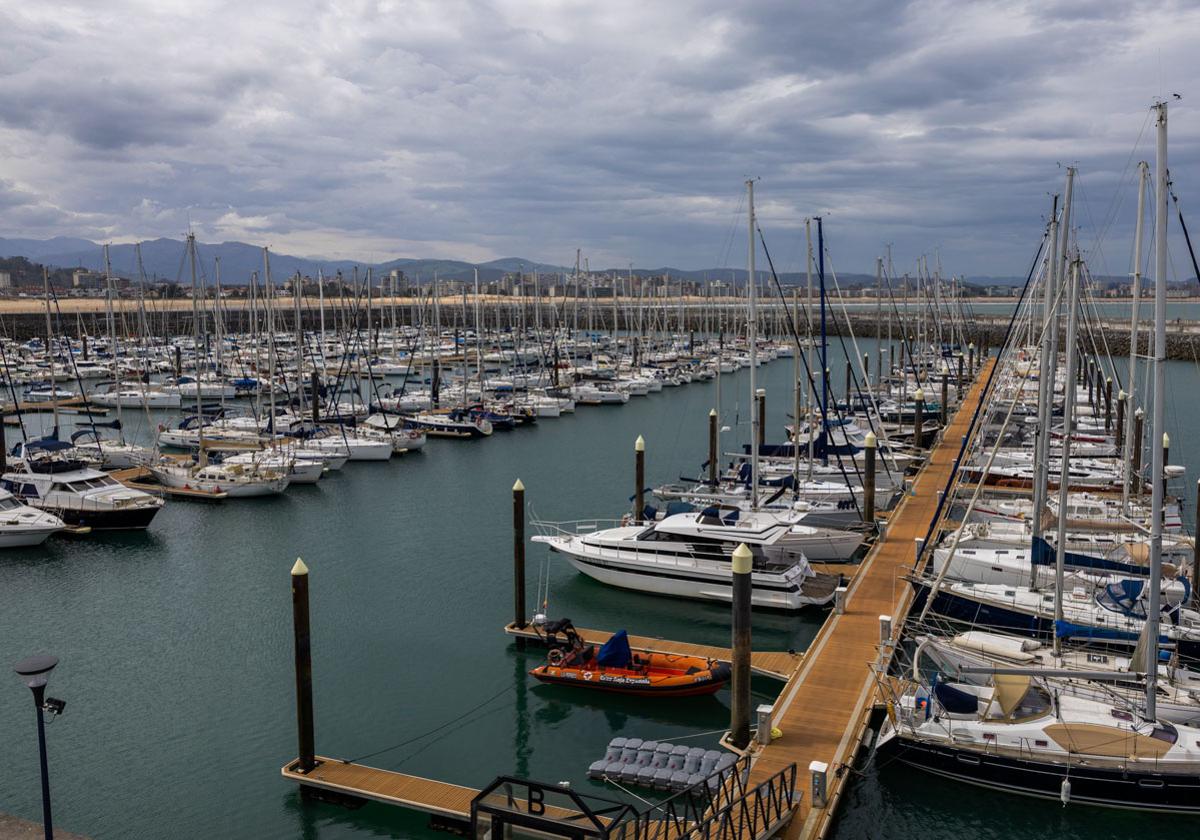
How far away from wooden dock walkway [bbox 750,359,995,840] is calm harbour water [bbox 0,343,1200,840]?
128cm

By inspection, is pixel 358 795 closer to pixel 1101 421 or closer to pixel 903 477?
pixel 903 477

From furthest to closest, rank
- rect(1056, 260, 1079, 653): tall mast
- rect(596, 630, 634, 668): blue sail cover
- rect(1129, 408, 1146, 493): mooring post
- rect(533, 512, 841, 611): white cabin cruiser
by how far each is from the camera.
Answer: rect(1129, 408, 1146, 493): mooring post, rect(533, 512, 841, 611): white cabin cruiser, rect(596, 630, 634, 668): blue sail cover, rect(1056, 260, 1079, 653): tall mast

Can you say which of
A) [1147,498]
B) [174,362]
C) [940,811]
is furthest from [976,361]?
Result: [940,811]

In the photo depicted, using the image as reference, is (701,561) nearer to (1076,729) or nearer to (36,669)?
(1076,729)

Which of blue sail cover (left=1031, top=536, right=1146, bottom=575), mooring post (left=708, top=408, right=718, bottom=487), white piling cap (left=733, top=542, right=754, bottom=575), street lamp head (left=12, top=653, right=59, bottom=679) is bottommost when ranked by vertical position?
blue sail cover (left=1031, top=536, right=1146, bottom=575)

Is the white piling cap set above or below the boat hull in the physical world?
above

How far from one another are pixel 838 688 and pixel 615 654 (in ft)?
19.8

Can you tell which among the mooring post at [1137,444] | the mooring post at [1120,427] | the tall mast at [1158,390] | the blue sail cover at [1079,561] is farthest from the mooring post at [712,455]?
the tall mast at [1158,390]

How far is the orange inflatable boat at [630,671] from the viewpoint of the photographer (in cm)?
2514

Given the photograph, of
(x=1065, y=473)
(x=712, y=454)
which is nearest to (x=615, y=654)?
(x=1065, y=473)

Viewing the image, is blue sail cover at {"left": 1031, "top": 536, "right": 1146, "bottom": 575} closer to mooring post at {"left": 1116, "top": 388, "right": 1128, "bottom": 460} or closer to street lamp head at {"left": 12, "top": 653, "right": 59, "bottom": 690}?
mooring post at {"left": 1116, "top": 388, "right": 1128, "bottom": 460}

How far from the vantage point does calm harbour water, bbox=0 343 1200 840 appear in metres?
20.8

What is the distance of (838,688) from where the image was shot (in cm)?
2319

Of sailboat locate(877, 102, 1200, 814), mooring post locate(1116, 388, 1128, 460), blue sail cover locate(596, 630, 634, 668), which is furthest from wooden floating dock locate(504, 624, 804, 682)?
mooring post locate(1116, 388, 1128, 460)
